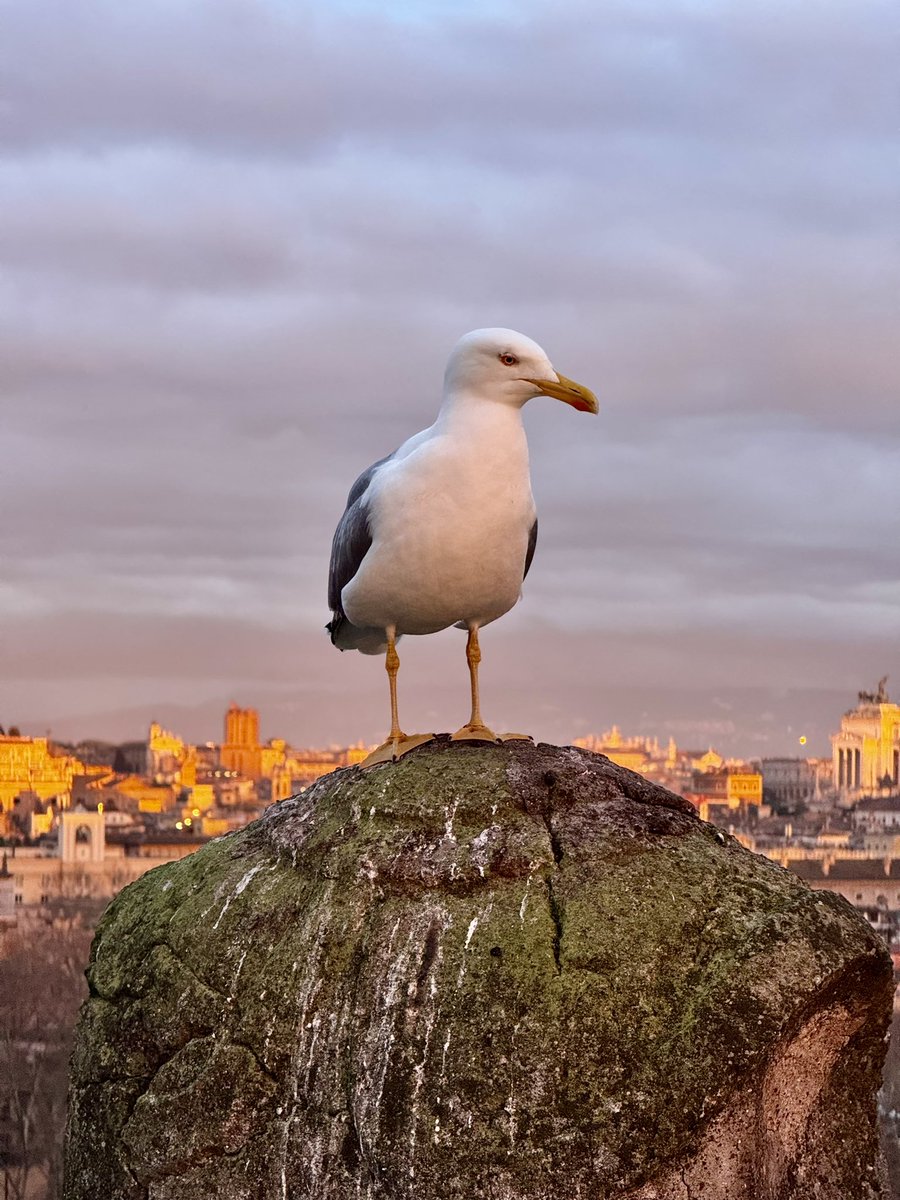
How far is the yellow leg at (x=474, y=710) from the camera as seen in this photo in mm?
8609

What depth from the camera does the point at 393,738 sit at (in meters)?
8.68

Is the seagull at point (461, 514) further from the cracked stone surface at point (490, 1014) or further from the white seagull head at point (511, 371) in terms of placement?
the cracked stone surface at point (490, 1014)

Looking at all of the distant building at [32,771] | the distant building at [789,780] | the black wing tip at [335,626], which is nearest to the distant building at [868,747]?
the distant building at [789,780]

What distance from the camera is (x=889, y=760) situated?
505 ft

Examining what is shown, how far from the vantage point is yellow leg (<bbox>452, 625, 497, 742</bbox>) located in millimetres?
8609

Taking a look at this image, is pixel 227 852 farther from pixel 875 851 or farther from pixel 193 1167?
pixel 875 851

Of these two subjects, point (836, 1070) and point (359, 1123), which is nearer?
point (359, 1123)

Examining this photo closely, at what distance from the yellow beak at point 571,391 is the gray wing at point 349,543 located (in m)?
0.94

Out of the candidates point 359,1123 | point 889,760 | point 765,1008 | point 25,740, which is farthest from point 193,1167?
point 889,760

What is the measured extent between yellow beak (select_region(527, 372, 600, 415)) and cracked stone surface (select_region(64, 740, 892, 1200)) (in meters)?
1.44

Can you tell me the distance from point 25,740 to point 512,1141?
103998mm

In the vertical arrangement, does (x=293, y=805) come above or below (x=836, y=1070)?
above

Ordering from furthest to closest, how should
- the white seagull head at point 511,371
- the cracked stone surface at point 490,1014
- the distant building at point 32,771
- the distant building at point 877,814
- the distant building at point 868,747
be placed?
the distant building at point 868,747 < the distant building at point 877,814 < the distant building at point 32,771 < the white seagull head at point 511,371 < the cracked stone surface at point 490,1014

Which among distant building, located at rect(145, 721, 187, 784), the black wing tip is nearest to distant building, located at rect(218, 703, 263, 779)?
distant building, located at rect(145, 721, 187, 784)
